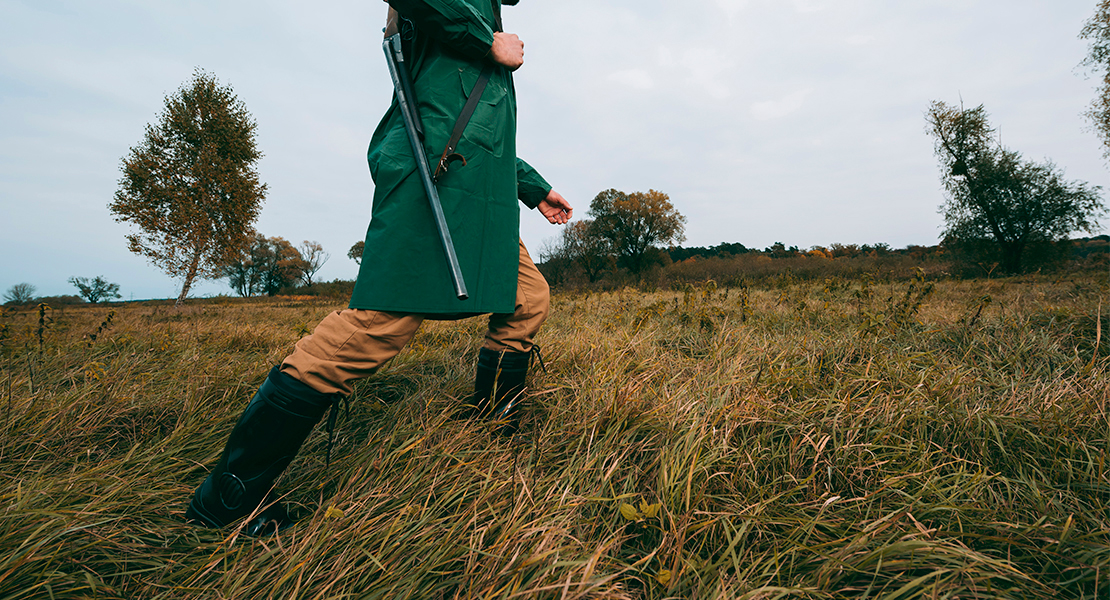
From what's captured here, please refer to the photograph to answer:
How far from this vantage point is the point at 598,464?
1.45m

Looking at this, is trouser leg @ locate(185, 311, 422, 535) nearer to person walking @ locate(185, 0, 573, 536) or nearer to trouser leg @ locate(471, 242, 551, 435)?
person walking @ locate(185, 0, 573, 536)

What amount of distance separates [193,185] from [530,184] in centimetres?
2055

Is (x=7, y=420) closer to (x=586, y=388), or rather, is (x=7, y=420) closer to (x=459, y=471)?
(x=459, y=471)

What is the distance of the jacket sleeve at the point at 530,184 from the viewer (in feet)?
6.59

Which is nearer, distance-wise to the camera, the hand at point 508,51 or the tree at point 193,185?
the hand at point 508,51

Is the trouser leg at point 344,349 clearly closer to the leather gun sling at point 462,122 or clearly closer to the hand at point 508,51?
the leather gun sling at point 462,122

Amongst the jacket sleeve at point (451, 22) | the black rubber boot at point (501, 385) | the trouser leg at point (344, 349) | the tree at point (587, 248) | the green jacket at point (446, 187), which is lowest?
the black rubber boot at point (501, 385)

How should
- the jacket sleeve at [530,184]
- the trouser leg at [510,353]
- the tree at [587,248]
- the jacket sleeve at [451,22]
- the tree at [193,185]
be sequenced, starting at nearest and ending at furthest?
the jacket sleeve at [451,22] < the trouser leg at [510,353] < the jacket sleeve at [530,184] < the tree at [193,185] < the tree at [587,248]

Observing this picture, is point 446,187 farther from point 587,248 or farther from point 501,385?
point 587,248

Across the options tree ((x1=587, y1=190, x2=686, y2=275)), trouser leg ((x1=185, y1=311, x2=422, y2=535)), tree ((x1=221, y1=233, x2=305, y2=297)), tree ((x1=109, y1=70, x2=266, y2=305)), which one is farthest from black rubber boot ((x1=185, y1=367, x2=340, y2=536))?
tree ((x1=221, y1=233, x2=305, y2=297))

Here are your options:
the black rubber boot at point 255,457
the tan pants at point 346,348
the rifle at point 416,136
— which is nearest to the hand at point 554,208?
the rifle at point 416,136

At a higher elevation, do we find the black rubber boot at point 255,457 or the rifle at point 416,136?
the rifle at point 416,136

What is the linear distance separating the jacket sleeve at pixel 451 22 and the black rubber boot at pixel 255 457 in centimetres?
123

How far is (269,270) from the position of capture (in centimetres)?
6025
